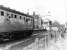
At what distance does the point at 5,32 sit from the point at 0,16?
1.45 metres

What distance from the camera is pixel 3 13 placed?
10.1 meters

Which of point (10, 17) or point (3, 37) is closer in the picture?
point (3, 37)

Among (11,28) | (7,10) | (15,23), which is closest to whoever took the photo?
(7,10)

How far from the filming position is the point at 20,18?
13250 millimetres

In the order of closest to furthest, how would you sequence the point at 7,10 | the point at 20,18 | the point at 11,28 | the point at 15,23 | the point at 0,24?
the point at 0,24, the point at 7,10, the point at 11,28, the point at 15,23, the point at 20,18

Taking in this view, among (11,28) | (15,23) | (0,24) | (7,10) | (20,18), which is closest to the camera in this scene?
Answer: (0,24)

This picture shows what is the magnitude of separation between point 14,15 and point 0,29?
8.81ft

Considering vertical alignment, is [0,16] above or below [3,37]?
above

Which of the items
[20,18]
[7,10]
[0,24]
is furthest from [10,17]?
[20,18]

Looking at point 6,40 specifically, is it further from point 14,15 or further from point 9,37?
point 14,15

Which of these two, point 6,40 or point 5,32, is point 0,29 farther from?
point 6,40

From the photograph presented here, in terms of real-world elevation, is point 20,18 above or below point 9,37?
above

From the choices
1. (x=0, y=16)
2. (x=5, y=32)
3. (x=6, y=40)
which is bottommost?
(x=6, y=40)

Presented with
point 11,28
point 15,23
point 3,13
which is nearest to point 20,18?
point 15,23
